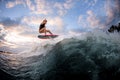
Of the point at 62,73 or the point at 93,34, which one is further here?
the point at 93,34

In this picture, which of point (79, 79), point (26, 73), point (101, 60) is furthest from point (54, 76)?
point (101, 60)

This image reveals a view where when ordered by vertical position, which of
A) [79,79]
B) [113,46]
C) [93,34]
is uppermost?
[93,34]

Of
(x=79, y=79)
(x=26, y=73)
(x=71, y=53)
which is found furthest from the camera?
(x=71, y=53)

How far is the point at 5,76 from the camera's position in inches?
443

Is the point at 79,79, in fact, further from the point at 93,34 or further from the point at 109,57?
the point at 93,34

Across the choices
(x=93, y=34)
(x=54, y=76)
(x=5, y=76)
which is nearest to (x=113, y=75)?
(x=54, y=76)

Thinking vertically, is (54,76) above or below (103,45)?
below

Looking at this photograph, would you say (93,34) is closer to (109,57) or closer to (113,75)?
(109,57)

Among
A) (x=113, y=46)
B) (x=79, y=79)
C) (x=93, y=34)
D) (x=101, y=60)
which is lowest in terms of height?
(x=79, y=79)

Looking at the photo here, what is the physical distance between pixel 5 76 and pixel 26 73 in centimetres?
138

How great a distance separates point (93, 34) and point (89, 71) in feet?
15.0

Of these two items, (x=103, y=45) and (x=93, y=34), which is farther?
(x=93, y=34)

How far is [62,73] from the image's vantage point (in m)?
10.9

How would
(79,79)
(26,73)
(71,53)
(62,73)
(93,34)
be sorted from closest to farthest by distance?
(79,79), (62,73), (26,73), (71,53), (93,34)
